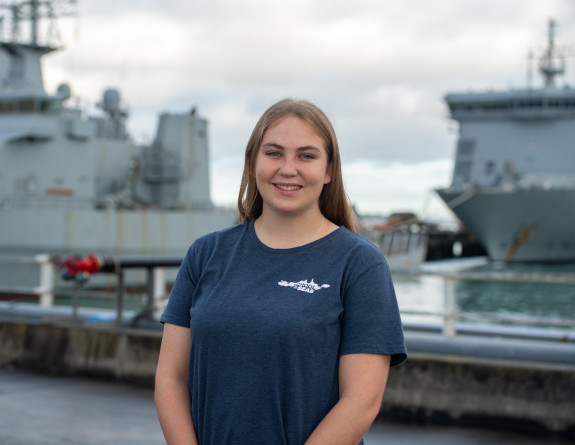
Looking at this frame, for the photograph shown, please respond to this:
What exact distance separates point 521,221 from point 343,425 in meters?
47.2

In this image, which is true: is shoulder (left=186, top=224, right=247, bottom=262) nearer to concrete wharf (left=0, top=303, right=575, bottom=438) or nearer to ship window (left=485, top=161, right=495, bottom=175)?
concrete wharf (left=0, top=303, right=575, bottom=438)

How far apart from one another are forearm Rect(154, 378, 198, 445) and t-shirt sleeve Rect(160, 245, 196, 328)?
16cm

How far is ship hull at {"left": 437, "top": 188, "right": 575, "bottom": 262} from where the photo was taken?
45.0 metres

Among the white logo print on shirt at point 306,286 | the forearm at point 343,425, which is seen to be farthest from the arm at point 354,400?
the white logo print on shirt at point 306,286

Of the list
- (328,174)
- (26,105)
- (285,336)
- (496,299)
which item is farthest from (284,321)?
(496,299)

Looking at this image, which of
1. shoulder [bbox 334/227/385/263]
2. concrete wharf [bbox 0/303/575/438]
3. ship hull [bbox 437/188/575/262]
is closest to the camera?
shoulder [bbox 334/227/385/263]

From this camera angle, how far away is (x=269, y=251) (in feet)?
6.49

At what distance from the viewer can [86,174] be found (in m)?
28.4

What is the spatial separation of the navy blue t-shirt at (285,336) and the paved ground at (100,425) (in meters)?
2.80

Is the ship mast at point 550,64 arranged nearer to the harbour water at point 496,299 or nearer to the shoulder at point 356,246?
the harbour water at point 496,299

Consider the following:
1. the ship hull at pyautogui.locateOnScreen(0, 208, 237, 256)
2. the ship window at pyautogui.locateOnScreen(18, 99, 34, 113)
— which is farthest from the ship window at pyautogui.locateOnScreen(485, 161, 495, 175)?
the ship window at pyautogui.locateOnScreen(18, 99, 34, 113)

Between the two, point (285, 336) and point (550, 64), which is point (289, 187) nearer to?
point (285, 336)

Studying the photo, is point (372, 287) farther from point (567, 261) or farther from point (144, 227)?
point (567, 261)

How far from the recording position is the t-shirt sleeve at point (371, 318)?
1838mm
